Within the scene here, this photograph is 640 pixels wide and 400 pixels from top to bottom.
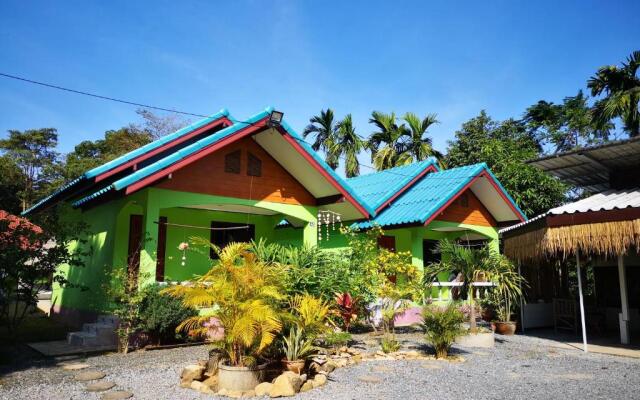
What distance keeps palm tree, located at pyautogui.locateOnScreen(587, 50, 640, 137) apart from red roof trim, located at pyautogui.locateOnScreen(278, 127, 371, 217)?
12.1m

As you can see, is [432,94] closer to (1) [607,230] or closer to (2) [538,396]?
(1) [607,230]

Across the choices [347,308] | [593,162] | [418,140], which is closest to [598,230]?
[593,162]

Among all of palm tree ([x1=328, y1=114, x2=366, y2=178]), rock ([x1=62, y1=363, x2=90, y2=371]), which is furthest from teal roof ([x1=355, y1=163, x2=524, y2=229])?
palm tree ([x1=328, y1=114, x2=366, y2=178])

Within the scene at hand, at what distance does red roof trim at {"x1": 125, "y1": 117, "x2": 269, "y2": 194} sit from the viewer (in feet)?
30.8

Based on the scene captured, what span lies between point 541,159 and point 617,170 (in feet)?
6.96

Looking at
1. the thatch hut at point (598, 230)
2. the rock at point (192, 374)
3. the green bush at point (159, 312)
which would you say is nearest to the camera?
the rock at point (192, 374)

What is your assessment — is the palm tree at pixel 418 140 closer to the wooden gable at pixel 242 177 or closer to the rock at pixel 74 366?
the wooden gable at pixel 242 177

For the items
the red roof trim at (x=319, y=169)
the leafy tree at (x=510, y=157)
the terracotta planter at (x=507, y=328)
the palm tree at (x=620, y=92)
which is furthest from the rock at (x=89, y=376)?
the palm tree at (x=620, y=92)

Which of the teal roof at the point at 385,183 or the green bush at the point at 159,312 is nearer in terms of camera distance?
the green bush at the point at 159,312

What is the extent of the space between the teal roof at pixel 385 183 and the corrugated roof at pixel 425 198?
0.43m

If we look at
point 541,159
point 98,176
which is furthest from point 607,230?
point 98,176

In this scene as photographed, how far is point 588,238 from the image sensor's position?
32.1 ft

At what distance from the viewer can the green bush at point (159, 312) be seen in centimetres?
900

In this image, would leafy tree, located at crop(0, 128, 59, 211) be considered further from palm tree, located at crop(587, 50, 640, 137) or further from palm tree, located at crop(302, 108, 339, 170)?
palm tree, located at crop(587, 50, 640, 137)
